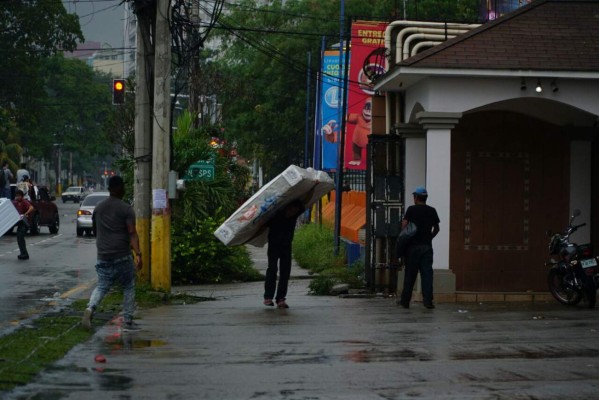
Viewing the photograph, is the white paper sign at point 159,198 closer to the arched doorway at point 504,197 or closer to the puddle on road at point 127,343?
the arched doorway at point 504,197

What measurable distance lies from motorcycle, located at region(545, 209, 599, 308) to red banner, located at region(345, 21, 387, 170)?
1080cm

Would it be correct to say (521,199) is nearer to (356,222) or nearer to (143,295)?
(143,295)

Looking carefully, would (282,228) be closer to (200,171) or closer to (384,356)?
(384,356)

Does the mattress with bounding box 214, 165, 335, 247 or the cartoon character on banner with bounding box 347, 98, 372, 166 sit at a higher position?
the cartoon character on banner with bounding box 347, 98, 372, 166

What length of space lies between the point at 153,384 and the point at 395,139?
10745mm

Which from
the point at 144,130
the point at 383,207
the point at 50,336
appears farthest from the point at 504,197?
the point at 50,336

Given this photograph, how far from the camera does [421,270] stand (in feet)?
56.5

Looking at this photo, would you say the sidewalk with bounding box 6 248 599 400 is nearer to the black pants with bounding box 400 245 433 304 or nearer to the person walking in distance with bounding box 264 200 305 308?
the black pants with bounding box 400 245 433 304

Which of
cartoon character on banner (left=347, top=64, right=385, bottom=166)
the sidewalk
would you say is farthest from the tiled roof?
cartoon character on banner (left=347, top=64, right=385, bottom=166)

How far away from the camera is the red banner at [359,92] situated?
96.9 ft

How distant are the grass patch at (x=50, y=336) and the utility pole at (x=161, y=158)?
439mm

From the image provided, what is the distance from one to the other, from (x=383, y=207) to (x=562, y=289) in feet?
11.1

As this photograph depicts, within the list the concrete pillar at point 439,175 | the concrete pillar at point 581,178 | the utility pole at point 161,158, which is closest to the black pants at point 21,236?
the utility pole at point 161,158

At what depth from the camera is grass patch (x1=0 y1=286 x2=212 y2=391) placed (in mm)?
10602
